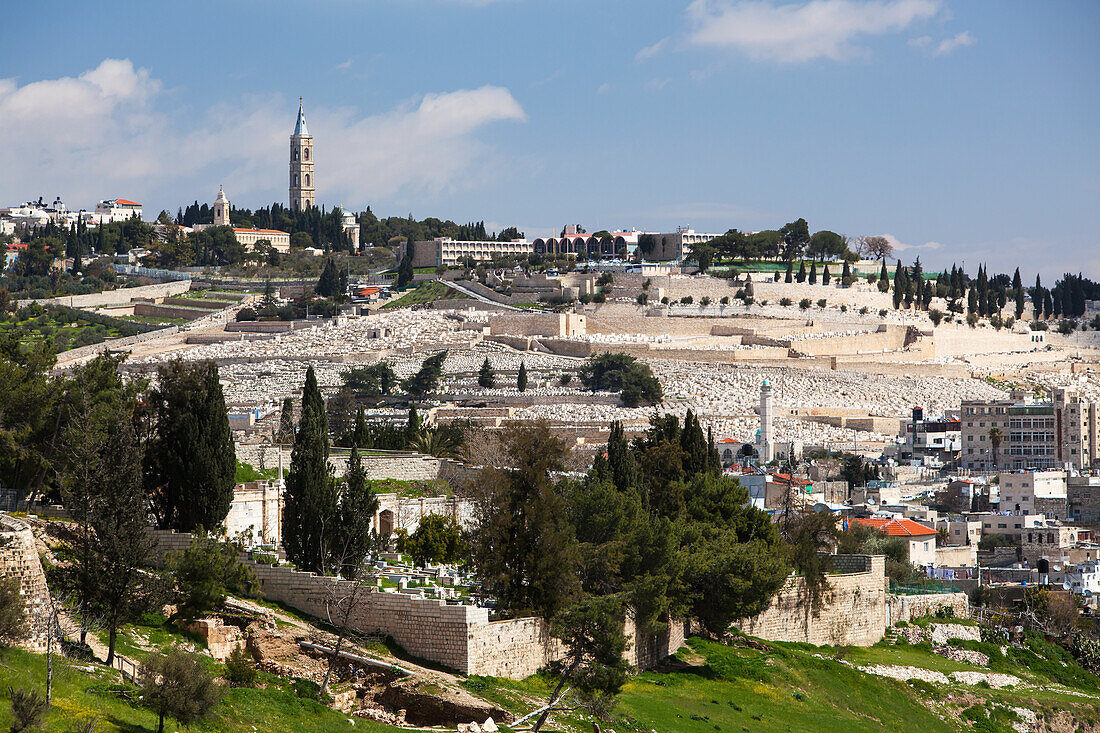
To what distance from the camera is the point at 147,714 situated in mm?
16484

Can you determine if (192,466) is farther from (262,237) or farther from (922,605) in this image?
(262,237)

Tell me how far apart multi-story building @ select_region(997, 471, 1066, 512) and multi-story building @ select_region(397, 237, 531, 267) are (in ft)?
224

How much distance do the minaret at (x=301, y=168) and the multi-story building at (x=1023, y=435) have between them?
90.9 m

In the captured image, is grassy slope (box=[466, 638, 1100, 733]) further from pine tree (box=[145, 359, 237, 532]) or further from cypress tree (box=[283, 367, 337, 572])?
pine tree (box=[145, 359, 237, 532])

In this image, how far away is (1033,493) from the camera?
5791 cm

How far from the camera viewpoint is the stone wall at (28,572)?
17062 mm

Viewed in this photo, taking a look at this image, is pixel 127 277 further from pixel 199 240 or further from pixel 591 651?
pixel 591 651

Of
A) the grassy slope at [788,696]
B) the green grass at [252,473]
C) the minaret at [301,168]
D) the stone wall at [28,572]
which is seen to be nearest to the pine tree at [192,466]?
the grassy slope at [788,696]

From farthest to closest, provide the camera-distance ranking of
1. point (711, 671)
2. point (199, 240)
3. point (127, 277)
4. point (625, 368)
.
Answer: point (199, 240)
point (127, 277)
point (625, 368)
point (711, 671)

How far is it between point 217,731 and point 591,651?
6.66 m

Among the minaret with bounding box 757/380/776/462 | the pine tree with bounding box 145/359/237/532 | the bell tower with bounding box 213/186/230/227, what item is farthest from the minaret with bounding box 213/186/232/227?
the pine tree with bounding box 145/359/237/532

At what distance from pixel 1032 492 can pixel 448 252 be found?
74792mm

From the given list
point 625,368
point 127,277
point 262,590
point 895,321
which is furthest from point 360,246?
point 262,590

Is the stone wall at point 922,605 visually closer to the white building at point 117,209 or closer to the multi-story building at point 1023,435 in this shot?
the multi-story building at point 1023,435
